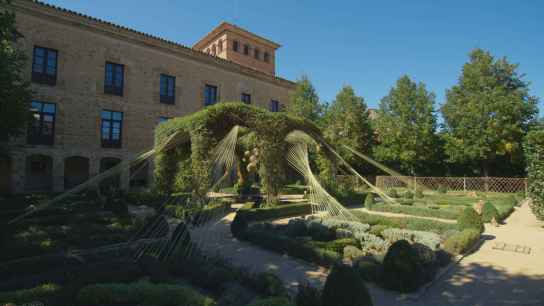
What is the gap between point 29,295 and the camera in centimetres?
384

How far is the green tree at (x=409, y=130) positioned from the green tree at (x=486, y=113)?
142cm

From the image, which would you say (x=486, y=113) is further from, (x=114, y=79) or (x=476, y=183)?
(x=114, y=79)

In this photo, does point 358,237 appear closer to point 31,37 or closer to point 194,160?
point 194,160

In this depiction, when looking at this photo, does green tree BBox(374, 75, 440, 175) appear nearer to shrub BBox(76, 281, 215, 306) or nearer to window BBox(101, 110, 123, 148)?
window BBox(101, 110, 123, 148)

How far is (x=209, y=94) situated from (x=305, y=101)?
8.33 m

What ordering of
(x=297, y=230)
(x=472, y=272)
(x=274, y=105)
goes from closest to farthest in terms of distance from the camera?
(x=472, y=272) → (x=297, y=230) → (x=274, y=105)

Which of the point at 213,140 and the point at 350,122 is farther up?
the point at 350,122

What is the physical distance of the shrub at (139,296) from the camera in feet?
13.0

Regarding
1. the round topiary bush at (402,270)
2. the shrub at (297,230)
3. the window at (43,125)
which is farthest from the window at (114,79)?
the round topiary bush at (402,270)

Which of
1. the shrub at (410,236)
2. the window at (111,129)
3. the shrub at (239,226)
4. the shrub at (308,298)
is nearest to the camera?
the shrub at (308,298)

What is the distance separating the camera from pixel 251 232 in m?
8.09

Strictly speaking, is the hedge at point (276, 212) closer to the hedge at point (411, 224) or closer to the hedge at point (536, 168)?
the hedge at point (411, 224)

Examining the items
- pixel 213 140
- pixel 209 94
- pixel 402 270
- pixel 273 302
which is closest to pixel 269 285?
pixel 273 302

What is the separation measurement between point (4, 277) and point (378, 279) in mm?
6709
